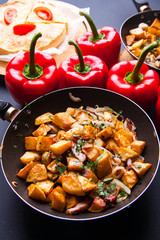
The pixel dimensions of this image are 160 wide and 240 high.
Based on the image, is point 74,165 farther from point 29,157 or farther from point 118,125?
point 118,125

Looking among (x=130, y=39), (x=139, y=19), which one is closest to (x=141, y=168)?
(x=130, y=39)

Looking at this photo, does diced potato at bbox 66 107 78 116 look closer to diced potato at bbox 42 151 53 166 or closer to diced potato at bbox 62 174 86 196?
diced potato at bbox 42 151 53 166

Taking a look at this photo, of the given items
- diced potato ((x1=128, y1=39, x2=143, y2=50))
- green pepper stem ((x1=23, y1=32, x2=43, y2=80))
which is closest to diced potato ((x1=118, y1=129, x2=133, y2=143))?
green pepper stem ((x1=23, y1=32, x2=43, y2=80))

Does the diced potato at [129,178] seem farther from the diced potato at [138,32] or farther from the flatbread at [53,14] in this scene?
the flatbread at [53,14]

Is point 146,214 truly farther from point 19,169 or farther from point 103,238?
point 19,169

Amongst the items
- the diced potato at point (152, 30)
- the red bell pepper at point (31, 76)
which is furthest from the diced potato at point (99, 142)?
the diced potato at point (152, 30)

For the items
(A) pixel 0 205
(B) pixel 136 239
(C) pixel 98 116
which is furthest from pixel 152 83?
(A) pixel 0 205
